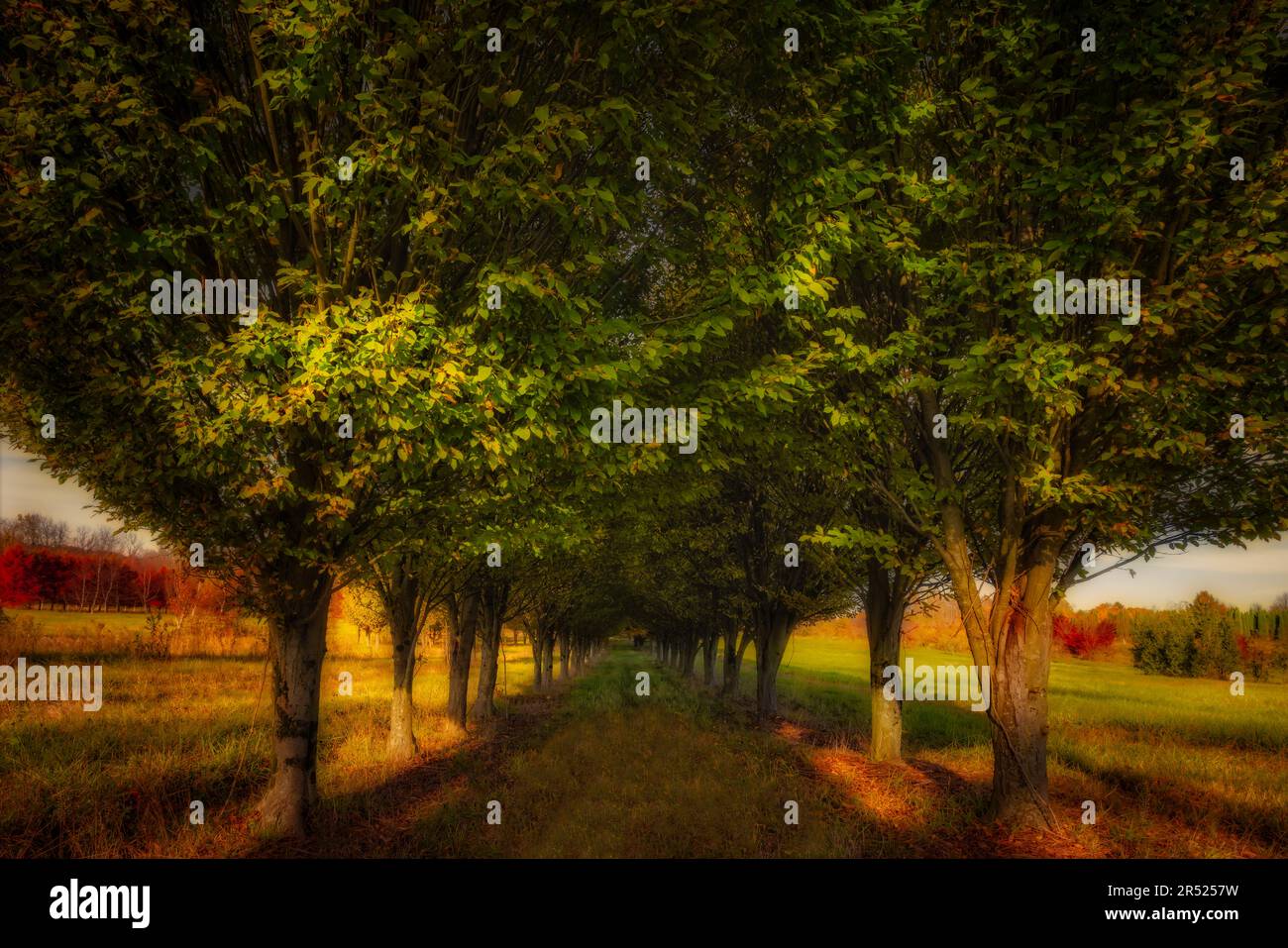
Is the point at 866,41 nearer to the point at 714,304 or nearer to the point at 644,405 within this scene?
the point at 714,304

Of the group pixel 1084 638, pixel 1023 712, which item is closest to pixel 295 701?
pixel 1023 712

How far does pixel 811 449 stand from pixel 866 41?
6510 mm

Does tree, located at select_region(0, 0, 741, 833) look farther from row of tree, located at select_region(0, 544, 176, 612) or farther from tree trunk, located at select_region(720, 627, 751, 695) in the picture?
row of tree, located at select_region(0, 544, 176, 612)

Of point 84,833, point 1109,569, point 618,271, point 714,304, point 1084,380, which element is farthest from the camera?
point 618,271

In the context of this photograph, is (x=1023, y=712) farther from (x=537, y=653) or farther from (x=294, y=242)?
(x=537, y=653)

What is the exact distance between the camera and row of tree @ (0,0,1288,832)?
6.51 metres

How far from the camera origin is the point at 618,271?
11852 millimetres

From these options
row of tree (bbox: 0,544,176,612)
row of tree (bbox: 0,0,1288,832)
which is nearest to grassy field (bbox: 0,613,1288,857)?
row of tree (bbox: 0,0,1288,832)

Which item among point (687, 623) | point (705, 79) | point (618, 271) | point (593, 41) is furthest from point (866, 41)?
point (687, 623)

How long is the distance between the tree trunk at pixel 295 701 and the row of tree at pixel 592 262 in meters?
0.05

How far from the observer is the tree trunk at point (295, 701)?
9.21m

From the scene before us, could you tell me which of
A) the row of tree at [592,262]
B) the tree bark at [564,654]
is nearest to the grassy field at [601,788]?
the row of tree at [592,262]

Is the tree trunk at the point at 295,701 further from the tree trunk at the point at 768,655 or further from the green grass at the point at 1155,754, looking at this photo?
the tree trunk at the point at 768,655

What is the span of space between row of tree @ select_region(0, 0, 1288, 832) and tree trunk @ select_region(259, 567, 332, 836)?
0.18 ft
